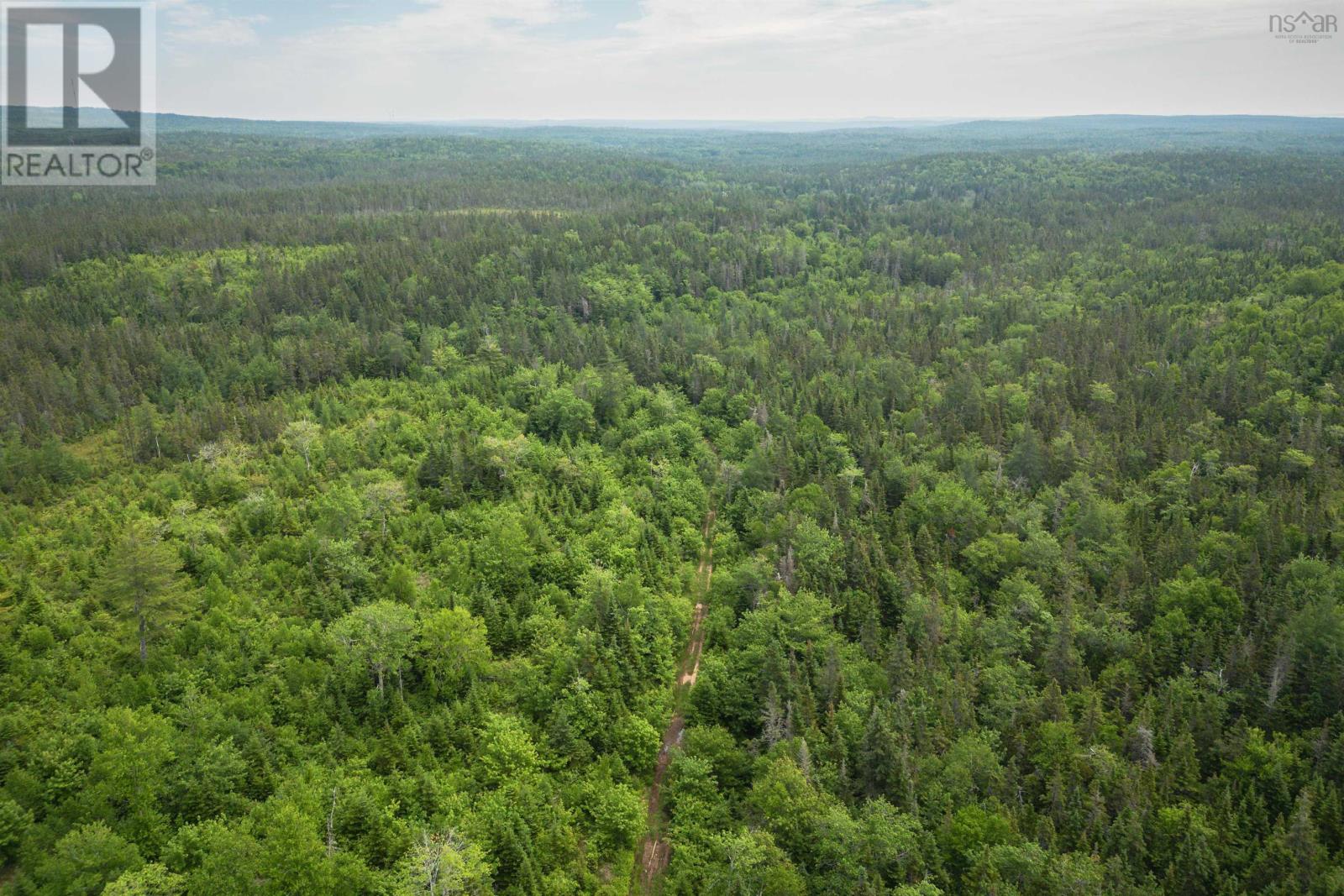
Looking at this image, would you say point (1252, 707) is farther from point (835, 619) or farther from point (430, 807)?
point (430, 807)

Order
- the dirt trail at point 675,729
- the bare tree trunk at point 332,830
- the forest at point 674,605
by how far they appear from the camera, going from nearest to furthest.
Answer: the bare tree trunk at point 332,830 < the forest at point 674,605 < the dirt trail at point 675,729

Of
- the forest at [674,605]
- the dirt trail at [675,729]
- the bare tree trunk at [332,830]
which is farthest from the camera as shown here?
the dirt trail at [675,729]

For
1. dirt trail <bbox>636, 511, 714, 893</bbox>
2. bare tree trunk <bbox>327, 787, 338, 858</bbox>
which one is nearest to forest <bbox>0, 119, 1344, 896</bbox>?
dirt trail <bbox>636, 511, 714, 893</bbox>

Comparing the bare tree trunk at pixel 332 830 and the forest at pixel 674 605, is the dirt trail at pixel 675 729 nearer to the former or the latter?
the forest at pixel 674 605

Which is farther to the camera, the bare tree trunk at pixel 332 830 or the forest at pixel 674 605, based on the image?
the forest at pixel 674 605

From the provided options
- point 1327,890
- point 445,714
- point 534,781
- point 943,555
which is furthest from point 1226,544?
point 445,714

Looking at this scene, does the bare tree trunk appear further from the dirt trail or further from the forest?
the dirt trail

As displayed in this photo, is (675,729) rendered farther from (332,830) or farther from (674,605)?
(332,830)

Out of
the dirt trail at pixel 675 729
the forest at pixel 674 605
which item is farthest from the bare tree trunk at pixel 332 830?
the dirt trail at pixel 675 729
